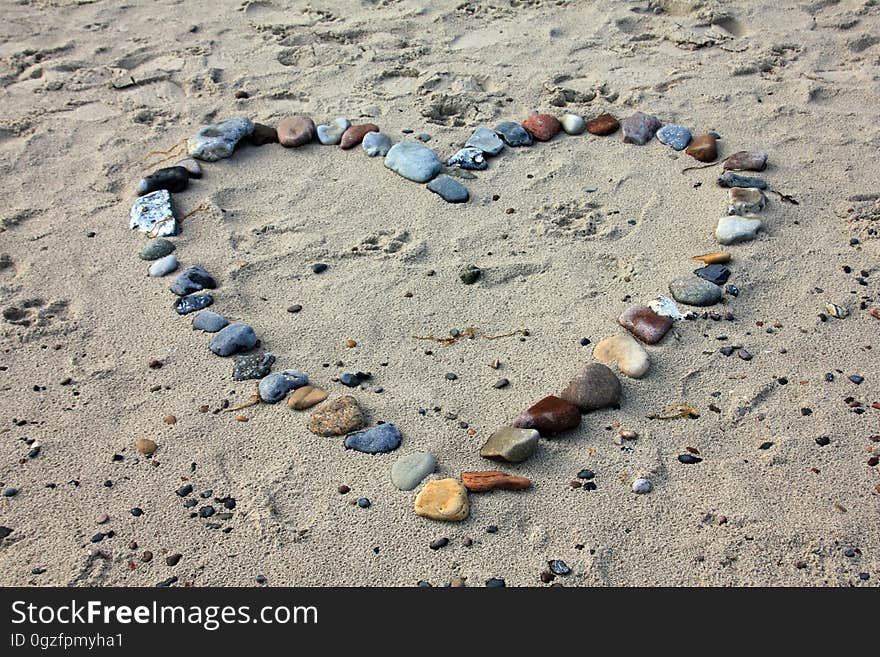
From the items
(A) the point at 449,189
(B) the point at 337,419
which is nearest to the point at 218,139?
(A) the point at 449,189

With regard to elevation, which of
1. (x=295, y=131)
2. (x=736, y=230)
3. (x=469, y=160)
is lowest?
(x=736, y=230)

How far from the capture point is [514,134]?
3936 millimetres

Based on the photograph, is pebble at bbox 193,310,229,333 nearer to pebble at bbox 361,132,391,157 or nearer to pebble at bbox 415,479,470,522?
pebble at bbox 415,479,470,522

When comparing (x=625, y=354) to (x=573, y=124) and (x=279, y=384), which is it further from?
(x=573, y=124)

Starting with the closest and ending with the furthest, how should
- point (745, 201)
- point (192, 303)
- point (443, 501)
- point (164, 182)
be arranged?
point (443, 501) → point (192, 303) → point (745, 201) → point (164, 182)

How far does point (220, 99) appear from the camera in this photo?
4371 millimetres

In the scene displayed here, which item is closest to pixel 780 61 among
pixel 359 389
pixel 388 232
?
pixel 388 232

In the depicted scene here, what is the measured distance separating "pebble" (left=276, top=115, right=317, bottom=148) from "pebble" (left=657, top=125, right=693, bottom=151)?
1583mm

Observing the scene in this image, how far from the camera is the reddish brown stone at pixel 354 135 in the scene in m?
3.97

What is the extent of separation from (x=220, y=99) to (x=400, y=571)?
297 cm

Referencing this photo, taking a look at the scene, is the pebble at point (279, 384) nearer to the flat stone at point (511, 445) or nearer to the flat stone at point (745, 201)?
the flat stone at point (511, 445)

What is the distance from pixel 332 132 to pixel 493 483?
87.0 inches

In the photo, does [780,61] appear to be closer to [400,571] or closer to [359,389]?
[359,389]

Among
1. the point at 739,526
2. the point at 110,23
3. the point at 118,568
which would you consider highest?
the point at 110,23
